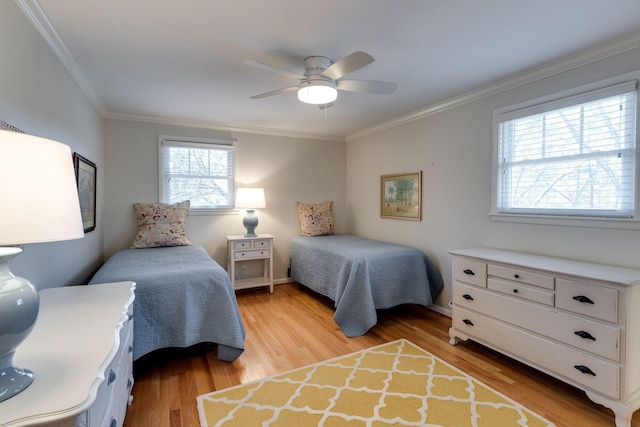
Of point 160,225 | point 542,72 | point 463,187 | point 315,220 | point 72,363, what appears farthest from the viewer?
point 315,220

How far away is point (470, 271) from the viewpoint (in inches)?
101

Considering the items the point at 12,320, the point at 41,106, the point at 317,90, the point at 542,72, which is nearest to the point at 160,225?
the point at 41,106

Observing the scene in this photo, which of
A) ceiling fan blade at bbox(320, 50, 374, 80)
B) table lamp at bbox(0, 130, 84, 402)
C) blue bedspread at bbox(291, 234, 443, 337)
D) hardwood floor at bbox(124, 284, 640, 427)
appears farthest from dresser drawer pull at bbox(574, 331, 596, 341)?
table lamp at bbox(0, 130, 84, 402)

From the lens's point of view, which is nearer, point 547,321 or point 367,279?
point 547,321

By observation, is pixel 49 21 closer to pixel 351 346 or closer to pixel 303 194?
pixel 351 346

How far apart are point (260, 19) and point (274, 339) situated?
245 centimetres

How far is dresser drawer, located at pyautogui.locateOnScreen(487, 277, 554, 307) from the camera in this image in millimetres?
2043

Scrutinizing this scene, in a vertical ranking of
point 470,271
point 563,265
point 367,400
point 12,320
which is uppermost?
point 12,320

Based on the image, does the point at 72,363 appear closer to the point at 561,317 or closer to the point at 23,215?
the point at 23,215

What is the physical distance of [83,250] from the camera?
2701 millimetres

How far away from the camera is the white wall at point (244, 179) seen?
3682 millimetres

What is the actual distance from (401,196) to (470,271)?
1.54m

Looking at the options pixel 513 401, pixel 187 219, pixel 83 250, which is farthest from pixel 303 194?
pixel 513 401

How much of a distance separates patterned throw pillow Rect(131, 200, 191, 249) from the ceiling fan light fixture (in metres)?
2.32
